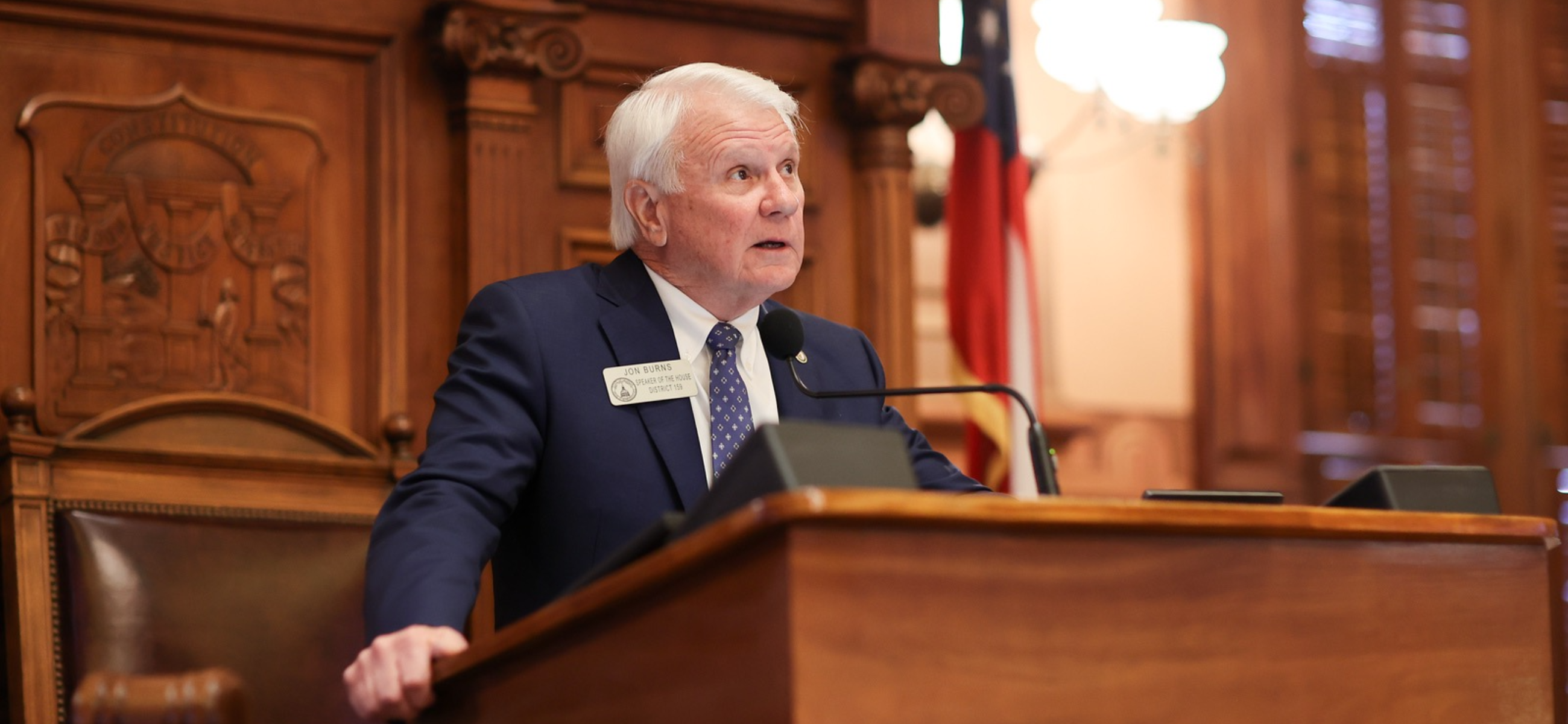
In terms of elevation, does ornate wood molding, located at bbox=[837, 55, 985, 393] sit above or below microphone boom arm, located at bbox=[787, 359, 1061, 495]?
above

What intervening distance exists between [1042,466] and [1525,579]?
0.51m

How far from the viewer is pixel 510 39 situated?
3340mm

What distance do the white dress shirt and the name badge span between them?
4 cm

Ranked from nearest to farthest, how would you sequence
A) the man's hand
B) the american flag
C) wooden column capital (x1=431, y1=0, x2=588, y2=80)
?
the man's hand, wooden column capital (x1=431, y1=0, x2=588, y2=80), the american flag

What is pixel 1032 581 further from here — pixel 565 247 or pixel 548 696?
pixel 565 247

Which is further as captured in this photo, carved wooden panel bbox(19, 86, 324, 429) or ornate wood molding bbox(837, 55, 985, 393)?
ornate wood molding bbox(837, 55, 985, 393)

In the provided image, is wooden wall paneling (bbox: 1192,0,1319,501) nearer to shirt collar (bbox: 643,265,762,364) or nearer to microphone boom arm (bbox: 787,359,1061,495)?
shirt collar (bbox: 643,265,762,364)

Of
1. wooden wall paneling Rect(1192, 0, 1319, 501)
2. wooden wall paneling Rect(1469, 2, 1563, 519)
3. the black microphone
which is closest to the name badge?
the black microphone

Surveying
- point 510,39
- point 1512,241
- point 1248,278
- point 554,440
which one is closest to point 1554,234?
point 1512,241

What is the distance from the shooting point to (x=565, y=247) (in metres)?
3.41

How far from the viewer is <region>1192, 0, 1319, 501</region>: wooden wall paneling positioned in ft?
21.0

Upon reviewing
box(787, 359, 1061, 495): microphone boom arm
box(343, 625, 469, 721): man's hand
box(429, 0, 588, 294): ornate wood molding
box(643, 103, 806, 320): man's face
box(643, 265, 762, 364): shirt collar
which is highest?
box(429, 0, 588, 294): ornate wood molding

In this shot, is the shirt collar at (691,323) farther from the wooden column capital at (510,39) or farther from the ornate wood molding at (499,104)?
the wooden column capital at (510,39)

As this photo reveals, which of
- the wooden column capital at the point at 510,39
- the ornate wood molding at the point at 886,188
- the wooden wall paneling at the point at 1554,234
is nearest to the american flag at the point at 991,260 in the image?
the ornate wood molding at the point at 886,188
